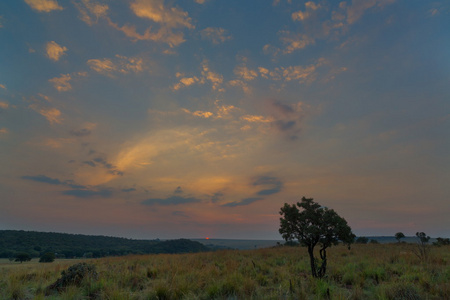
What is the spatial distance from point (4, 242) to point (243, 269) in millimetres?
108744

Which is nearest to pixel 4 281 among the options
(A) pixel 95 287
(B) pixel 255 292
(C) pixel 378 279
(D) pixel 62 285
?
(D) pixel 62 285

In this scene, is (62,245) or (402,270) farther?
(62,245)

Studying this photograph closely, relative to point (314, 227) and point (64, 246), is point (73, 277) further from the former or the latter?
point (64, 246)

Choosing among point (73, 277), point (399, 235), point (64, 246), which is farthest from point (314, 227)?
point (64, 246)

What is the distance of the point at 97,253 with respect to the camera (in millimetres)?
72438

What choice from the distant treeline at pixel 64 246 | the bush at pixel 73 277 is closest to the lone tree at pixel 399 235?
the bush at pixel 73 277

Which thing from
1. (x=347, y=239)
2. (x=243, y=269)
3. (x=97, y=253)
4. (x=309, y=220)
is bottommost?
(x=97, y=253)

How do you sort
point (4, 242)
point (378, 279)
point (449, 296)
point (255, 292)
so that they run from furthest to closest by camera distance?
point (4, 242) → point (378, 279) → point (255, 292) → point (449, 296)

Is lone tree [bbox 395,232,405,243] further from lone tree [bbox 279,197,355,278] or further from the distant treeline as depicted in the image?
the distant treeline

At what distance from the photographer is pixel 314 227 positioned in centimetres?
1184

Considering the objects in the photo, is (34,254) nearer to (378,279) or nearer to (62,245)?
(62,245)

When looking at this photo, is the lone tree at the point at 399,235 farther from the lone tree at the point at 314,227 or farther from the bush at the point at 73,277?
the bush at the point at 73,277

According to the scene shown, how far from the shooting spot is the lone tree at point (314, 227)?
38.2ft

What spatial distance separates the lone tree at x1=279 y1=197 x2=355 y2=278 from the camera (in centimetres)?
1165
